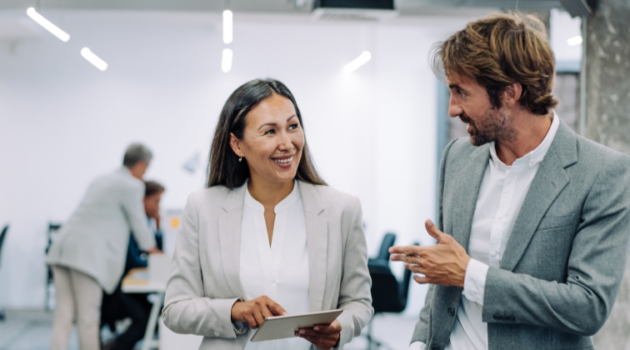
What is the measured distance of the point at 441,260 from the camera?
139cm

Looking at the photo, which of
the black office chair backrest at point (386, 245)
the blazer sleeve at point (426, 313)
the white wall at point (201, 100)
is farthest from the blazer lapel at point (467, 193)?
the white wall at point (201, 100)

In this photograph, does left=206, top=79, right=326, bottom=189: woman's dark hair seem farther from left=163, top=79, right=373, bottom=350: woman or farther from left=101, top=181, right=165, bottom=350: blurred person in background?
left=101, top=181, right=165, bottom=350: blurred person in background

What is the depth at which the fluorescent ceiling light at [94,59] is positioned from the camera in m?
A: 6.45

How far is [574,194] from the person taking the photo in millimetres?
1347

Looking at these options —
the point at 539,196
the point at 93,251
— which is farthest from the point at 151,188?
the point at 539,196

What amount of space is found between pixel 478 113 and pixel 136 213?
3276 millimetres

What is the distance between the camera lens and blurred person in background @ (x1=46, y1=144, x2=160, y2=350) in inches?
156

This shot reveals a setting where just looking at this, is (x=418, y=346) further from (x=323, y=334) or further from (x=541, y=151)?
(x=541, y=151)

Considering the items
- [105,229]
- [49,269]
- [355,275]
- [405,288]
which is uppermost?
[355,275]

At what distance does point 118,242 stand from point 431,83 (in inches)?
172

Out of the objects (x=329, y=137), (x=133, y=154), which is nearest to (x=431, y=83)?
(x=329, y=137)

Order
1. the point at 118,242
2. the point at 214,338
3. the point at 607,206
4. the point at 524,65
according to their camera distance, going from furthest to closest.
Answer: the point at 118,242
the point at 214,338
the point at 524,65
the point at 607,206

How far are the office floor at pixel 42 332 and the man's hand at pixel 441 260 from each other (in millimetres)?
3618

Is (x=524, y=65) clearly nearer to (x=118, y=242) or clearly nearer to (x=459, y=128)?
(x=118, y=242)
